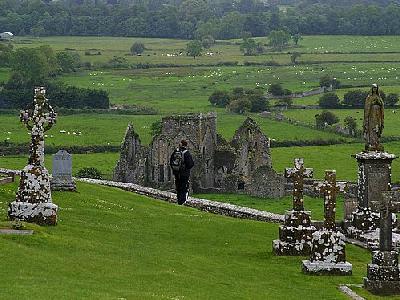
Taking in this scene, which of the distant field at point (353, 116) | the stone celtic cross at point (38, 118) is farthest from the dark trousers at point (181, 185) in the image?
the distant field at point (353, 116)

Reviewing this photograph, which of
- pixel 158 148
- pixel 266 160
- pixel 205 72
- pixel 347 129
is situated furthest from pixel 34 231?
pixel 205 72

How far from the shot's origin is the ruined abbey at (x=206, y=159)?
226ft

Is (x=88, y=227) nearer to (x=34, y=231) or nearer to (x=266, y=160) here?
(x=34, y=231)

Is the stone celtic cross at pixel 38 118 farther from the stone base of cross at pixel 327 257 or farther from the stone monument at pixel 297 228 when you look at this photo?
the stone base of cross at pixel 327 257

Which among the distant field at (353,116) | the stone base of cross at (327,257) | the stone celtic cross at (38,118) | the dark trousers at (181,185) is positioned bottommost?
the distant field at (353,116)

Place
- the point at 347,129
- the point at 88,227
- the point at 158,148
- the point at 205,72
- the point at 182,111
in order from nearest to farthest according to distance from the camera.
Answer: the point at 88,227 < the point at 158,148 < the point at 347,129 < the point at 182,111 < the point at 205,72

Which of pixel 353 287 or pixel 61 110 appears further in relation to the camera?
pixel 61 110

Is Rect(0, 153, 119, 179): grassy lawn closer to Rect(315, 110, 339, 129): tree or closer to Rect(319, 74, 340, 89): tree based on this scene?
Rect(315, 110, 339, 129): tree

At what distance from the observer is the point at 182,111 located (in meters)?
Result: 120

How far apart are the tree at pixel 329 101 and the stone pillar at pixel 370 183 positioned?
85930mm

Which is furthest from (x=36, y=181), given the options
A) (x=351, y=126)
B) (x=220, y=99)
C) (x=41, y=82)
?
(x=41, y=82)

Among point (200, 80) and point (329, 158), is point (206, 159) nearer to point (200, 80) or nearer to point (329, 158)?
point (329, 158)

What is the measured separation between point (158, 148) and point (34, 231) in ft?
137

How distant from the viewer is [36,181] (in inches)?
1252
